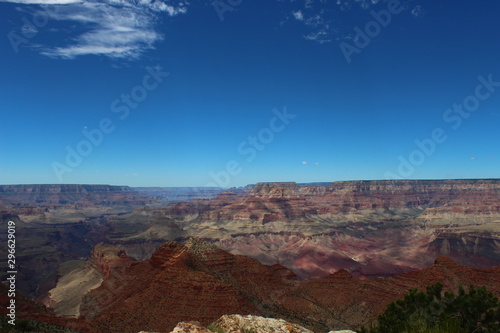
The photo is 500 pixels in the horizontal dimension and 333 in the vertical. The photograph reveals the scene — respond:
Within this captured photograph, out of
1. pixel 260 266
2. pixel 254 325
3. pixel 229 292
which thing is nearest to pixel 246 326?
pixel 254 325

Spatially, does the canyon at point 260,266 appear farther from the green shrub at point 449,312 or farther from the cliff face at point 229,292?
the green shrub at point 449,312

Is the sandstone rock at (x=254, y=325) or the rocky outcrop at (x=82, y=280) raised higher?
the sandstone rock at (x=254, y=325)

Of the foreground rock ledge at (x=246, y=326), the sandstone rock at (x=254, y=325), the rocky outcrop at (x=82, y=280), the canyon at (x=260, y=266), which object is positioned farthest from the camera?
the rocky outcrop at (x=82, y=280)

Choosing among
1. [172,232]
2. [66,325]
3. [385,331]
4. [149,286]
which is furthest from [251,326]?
[172,232]

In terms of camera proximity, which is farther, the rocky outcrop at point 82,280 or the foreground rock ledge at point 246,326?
the rocky outcrop at point 82,280

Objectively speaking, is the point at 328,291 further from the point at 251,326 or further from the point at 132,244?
the point at 132,244

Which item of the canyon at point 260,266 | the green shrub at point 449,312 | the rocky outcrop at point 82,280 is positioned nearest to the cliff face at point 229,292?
the canyon at point 260,266

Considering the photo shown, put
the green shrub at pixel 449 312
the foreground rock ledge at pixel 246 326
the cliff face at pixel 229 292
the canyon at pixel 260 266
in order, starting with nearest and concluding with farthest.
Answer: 1. the foreground rock ledge at pixel 246 326
2. the green shrub at pixel 449 312
3. the cliff face at pixel 229 292
4. the canyon at pixel 260 266
